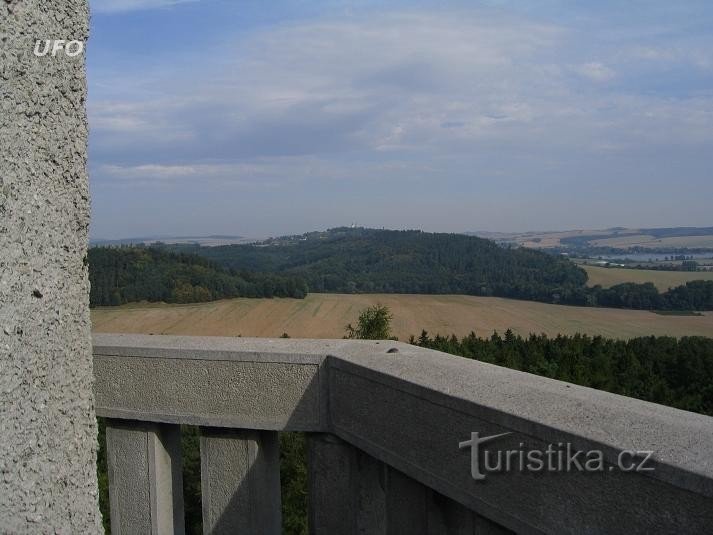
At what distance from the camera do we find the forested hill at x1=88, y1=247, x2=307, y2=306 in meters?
46.9

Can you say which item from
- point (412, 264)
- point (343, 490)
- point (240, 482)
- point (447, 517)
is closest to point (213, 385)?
point (240, 482)

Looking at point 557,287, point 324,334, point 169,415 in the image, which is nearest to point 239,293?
point 324,334

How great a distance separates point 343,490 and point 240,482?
1.24 ft

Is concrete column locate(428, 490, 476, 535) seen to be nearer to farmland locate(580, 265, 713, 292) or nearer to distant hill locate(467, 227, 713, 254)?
farmland locate(580, 265, 713, 292)

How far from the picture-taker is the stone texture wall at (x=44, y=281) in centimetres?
137

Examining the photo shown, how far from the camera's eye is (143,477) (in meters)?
2.43

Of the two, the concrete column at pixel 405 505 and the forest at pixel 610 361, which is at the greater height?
the concrete column at pixel 405 505

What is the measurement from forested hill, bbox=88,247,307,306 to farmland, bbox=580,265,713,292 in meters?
26.9

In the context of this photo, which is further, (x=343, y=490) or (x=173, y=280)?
(x=173, y=280)

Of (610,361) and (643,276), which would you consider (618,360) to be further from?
(643,276)

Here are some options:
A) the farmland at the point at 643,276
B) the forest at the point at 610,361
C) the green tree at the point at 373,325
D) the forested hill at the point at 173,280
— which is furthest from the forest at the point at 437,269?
the green tree at the point at 373,325

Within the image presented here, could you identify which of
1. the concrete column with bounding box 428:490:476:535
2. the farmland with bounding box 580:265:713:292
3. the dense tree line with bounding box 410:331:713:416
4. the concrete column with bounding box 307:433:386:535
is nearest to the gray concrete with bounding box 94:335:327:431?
the concrete column with bounding box 307:433:386:535

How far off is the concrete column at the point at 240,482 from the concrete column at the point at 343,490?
0.51ft

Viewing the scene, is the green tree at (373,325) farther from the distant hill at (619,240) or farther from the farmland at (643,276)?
the distant hill at (619,240)
